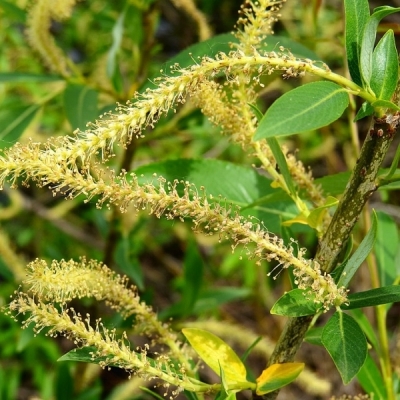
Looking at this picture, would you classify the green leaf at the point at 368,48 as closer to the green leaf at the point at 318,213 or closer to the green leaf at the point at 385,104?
the green leaf at the point at 385,104

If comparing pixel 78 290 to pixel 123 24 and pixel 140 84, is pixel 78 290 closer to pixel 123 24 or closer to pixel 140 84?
pixel 140 84

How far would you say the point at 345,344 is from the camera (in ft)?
2.33

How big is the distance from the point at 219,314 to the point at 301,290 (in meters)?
1.76

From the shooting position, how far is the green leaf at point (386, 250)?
1179mm

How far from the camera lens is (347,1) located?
729 mm

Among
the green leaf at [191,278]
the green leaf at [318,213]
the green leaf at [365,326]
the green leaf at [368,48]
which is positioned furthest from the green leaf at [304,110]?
the green leaf at [191,278]

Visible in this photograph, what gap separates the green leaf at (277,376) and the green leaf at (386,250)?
449 millimetres

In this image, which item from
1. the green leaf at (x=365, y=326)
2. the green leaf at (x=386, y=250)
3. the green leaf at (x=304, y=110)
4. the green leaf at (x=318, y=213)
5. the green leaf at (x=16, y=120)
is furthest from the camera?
the green leaf at (x=16, y=120)

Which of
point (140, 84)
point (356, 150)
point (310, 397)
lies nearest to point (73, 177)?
point (356, 150)

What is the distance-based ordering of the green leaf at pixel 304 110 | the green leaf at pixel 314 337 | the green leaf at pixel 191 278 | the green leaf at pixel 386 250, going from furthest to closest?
1. the green leaf at pixel 191 278
2. the green leaf at pixel 386 250
3. the green leaf at pixel 314 337
4. the green leaf at pixel 304 110

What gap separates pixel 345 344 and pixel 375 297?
67mm

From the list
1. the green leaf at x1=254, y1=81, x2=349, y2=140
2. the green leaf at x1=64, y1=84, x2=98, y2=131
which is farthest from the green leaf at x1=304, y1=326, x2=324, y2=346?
the green leaf at x1=64, y1=84, x2=98, y2=131

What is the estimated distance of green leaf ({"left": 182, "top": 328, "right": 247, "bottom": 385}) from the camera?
2.67ft

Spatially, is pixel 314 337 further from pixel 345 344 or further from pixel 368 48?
pixel 368 48
